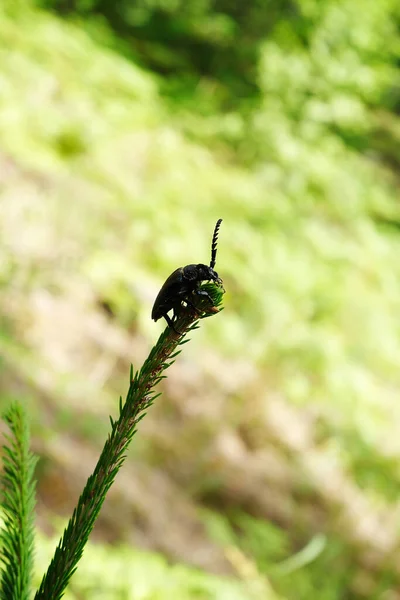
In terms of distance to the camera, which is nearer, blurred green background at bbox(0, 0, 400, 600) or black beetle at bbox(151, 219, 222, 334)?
black beetle at bbox(151, 219, 222, 334)

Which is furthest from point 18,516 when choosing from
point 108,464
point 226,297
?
point 226,297

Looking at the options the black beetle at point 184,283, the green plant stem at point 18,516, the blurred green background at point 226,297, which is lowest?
the green plant stem at point 18,516

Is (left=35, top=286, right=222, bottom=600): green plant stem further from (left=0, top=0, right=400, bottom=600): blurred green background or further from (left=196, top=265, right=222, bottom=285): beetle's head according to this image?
(left=0, top=0, right=400, bottom=600): blurred green background

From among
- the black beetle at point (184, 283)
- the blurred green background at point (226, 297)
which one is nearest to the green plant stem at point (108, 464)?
the black beetle at point (184, 283)

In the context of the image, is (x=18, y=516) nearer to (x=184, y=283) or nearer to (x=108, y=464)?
(x=108, y=464)

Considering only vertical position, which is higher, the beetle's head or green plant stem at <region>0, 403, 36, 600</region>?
the beetle's head

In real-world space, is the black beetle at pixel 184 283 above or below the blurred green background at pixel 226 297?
below

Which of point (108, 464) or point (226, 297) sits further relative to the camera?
point (226, 297)

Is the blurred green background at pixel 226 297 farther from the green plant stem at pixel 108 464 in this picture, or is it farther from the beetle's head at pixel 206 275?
the beetle's head at pixel 206 275

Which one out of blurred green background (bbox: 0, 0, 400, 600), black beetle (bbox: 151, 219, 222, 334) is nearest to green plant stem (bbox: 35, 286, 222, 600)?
black beetle (bbox: 151, 219, 222, 334)
